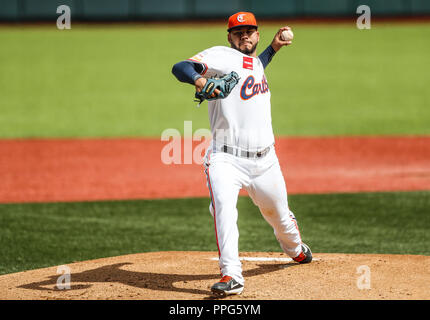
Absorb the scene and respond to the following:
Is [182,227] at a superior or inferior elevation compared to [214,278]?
inferior

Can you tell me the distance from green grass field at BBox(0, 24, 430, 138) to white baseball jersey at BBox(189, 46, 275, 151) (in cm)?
1117

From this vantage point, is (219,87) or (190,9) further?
(190,9)

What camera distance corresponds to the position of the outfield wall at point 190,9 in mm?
29984

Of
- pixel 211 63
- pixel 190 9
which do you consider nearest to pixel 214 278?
pixel 211 63

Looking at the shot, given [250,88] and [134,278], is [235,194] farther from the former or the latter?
[134,278]

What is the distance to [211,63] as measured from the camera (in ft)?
16.7

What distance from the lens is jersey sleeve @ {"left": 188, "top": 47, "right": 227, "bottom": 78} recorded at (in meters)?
5.07

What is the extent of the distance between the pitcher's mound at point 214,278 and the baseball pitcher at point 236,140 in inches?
17.0

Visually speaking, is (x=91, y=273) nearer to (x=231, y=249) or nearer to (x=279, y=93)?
(x=231, y=249)

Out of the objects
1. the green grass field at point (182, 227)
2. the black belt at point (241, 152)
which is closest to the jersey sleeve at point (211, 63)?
the black belt at point (241, 152)

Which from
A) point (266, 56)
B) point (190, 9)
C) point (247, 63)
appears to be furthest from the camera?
point (190, 9)

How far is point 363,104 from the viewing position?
20078mm

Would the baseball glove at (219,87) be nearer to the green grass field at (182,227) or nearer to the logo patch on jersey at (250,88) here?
the logo patch on jersey at (250,88)

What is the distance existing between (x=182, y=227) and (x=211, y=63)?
11.0ft
